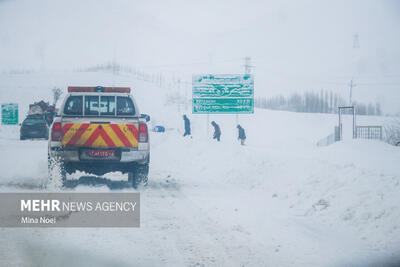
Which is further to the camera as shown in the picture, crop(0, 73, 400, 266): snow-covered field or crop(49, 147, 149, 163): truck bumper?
crop(49, 147, 149, 163): truck bumper

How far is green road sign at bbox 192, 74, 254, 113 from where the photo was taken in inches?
676

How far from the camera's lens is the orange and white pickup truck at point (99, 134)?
7328 millimetres

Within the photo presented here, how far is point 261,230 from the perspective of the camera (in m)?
5.41

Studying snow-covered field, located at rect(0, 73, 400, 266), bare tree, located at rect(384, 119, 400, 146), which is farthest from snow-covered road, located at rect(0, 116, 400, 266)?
bare tree, located at rect(384, 119, 400, 146)

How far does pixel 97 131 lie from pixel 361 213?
4.59m

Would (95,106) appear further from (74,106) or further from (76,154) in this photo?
(76,154)

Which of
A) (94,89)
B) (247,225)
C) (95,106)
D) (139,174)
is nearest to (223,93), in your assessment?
(139,174)

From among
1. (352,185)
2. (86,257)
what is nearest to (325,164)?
(352,185)

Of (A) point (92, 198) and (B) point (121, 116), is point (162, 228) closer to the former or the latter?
(A) point (92, 198)

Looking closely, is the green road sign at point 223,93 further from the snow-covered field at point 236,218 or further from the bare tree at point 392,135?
the snow-covered field at point 236,218

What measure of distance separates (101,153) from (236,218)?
295cm

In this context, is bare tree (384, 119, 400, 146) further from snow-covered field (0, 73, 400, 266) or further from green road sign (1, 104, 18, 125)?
green road sign (1, 104, 18, 125)

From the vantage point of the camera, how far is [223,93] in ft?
57.6

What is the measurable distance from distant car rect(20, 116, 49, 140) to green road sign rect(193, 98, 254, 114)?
23.1 ft
